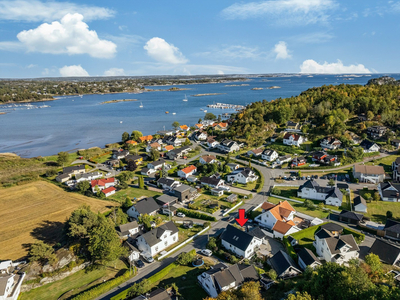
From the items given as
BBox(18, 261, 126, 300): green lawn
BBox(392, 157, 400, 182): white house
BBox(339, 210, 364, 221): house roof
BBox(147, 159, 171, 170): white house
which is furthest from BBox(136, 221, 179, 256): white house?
BBox(392, 157, 400, 182): white house

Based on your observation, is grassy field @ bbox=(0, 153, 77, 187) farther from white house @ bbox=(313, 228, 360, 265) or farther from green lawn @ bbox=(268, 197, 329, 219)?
white house @ bbox=(313, 228, 360, 265)

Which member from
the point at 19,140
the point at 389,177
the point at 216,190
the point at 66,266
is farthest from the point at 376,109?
the point at 19,140

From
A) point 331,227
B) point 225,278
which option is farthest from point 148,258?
point 331,227

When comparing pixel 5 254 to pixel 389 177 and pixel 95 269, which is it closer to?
pixel 95 269

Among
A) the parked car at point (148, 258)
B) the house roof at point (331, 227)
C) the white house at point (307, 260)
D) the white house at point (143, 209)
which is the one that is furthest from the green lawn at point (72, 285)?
the house roof at point (331, 227)

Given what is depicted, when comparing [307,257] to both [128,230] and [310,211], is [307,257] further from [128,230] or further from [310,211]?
[128,230]
